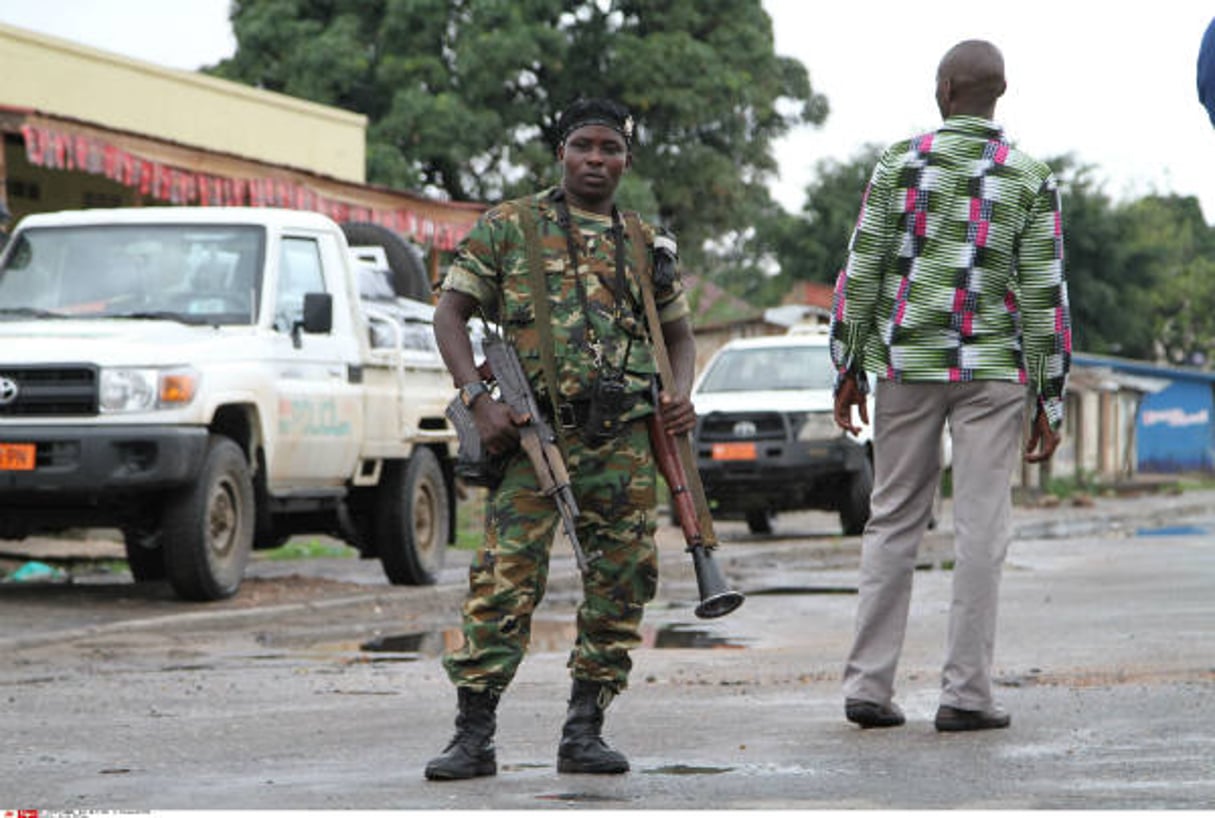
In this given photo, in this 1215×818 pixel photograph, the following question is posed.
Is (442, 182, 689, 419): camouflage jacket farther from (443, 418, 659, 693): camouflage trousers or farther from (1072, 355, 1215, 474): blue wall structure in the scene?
(1072, 355, 1215, 474): blue wall structure

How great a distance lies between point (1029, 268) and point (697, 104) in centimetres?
3410

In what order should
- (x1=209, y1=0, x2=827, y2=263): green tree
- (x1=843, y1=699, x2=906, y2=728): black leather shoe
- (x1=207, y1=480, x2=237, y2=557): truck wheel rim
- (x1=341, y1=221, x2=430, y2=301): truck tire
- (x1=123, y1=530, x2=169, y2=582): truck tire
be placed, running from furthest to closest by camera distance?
(x1=209, y1=0, x2=827, y2=263): green tree < (x1=341, y1=221, x2=430, y2=301): truck tire < (x1=123, y1=530, x2=169, y2=582): truck tire < (x1=207, y1=480, x2=237, y2=557): truck wheel rim < (x1=843, y1=699, x2=906, y2=728): black leather shoe

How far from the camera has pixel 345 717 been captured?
26.0ft

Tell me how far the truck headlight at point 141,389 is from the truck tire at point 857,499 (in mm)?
9711

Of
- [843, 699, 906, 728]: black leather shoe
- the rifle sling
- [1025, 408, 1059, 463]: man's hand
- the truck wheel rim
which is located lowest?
[843, 699, 906, 728]: black leather shoe

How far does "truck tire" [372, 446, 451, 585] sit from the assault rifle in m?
8.47

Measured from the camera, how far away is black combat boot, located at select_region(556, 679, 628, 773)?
612 cm

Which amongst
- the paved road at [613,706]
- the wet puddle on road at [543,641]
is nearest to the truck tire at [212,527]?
the paved road at [613,706]

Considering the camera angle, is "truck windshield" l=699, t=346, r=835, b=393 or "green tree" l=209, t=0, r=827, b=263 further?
"green tree" l=209, t=0, r=827, b=263

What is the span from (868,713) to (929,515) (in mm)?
654

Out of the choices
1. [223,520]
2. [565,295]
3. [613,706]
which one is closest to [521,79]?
[223,520]

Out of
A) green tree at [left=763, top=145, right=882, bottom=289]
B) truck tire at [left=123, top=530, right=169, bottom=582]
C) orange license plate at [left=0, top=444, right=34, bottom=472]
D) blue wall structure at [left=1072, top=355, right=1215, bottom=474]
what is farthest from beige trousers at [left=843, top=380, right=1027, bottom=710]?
blue wall structure at [left=1072, top=355, right=1215, bottom=474]

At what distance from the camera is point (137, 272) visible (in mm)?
13188

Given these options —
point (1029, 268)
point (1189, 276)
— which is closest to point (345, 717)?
point (1029, 268)
